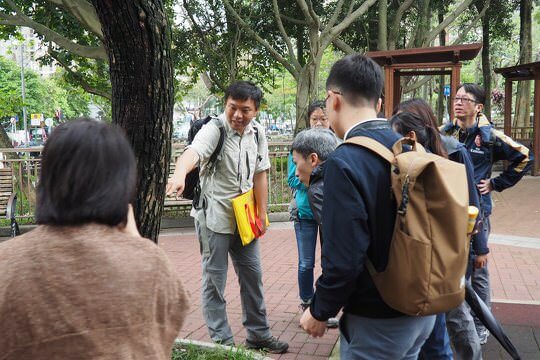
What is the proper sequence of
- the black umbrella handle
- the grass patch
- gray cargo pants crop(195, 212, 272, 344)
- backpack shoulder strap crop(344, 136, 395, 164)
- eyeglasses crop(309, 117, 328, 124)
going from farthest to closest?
eyeglasses crop(309, 117, 328, 124)
gray cargo pants crop(195, 212, 272, 344)
the grass patch
the black umbrella handle
backpack shoulder strap crop(344, 136, 395, 164)

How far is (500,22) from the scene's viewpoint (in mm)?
21047

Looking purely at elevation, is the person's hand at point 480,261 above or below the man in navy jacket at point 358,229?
below

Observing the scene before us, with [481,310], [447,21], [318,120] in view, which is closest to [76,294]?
[481,310]

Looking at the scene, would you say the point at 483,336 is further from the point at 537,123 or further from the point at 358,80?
the point at 537,123

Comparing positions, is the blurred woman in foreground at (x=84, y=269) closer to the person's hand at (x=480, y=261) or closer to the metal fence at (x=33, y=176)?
the person's hand at (x=480, y=261)

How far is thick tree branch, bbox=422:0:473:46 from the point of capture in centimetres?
1515

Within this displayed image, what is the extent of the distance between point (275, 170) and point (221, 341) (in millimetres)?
6127

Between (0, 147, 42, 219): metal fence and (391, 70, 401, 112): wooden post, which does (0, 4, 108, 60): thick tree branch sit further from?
(391, 70, 401, 112): wooden post

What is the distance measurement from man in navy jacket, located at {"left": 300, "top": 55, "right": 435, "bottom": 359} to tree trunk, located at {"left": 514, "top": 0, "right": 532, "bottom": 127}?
65.4ft

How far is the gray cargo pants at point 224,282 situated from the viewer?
4035 millimetres

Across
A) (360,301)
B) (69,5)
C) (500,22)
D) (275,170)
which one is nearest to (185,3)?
(69,5)

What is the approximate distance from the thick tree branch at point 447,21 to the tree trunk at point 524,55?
16.3ft

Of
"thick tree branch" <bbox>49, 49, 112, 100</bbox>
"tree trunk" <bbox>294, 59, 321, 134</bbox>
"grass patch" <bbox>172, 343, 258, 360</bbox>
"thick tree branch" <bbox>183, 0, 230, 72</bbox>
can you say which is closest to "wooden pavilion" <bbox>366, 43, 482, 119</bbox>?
"tree trunk" <bbox>294, 59, 321, 134</bbox>

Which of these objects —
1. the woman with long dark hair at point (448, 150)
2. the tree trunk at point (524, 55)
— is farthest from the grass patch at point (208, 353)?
the tree trunk at point (524, 55)
